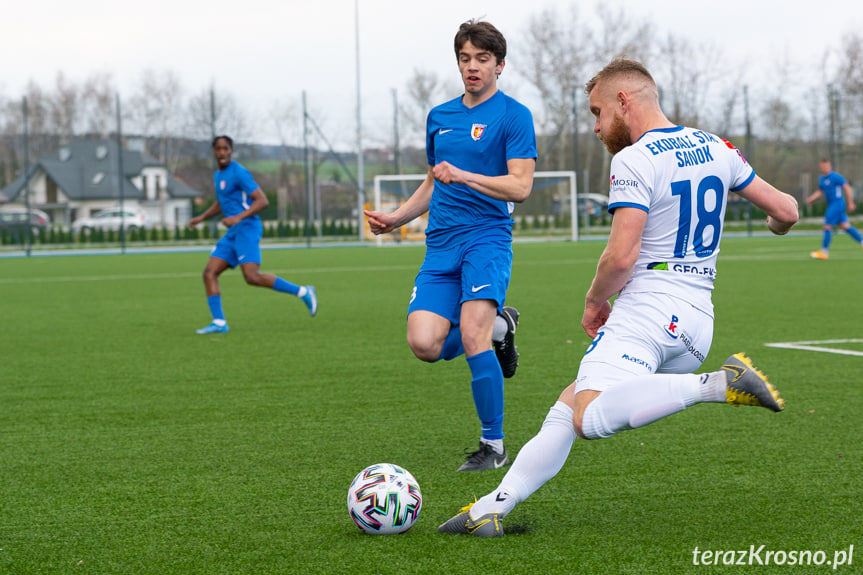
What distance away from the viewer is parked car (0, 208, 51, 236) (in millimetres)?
34688

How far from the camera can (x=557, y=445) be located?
3508mm

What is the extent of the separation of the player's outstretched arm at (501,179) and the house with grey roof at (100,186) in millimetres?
34091

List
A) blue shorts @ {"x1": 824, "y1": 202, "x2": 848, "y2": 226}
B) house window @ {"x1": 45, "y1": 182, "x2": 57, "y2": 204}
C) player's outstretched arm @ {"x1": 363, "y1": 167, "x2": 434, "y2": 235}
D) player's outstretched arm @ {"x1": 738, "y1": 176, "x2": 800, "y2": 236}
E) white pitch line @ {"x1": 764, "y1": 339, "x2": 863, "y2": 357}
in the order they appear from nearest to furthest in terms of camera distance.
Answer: player's outstretched arm @ {"x1": 738, "y1": 176, "x2": 800, "y2": 236}, player's outstretched arm @ {"x1": 363, "y1": 167, "x2": 434, "y2": 235}, white pitch line @ {"x1": 764, "y1": 339, "x2": 863, "y2": 357}, blue shorts @ {"x1": 824, "y1": 202, "x2": 848, "y2": 226}, house window @ {"x1": 45, "y1": 182, "x2": 57, "y2": 204}

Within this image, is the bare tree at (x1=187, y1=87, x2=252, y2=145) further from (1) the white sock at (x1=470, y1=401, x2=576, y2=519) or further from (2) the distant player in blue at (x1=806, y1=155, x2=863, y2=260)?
(1) the white sock at (x1=470, y1=401, x2=576, y2=519)

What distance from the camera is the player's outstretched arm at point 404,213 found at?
16.8ft

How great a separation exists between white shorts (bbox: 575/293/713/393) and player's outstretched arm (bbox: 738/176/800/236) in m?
0.49

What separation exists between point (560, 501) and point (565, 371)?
3547mm

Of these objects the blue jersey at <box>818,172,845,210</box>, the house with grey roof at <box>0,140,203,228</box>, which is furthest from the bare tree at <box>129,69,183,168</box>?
the blue jersey at <box>818,172,845,210</box>

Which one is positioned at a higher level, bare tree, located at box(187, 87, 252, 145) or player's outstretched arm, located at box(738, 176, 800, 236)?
bare tree, located at box(187, 87, 252, 145)

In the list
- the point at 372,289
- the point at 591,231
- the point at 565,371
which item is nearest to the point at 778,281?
the point at 372,289

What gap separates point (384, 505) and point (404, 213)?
2.00 m

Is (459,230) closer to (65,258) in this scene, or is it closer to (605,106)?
(605,106)

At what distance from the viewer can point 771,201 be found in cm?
364

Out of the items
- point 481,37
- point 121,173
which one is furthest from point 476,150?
point 121,173
